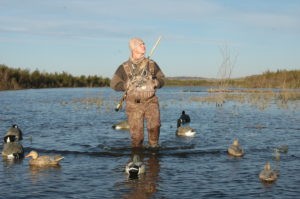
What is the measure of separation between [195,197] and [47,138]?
807 centimetres

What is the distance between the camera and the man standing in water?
10773 millimetres

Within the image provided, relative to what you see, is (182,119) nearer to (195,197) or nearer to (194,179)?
(194,179)

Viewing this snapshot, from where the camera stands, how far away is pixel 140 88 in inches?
424

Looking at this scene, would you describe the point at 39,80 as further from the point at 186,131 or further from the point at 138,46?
the point at 138,46

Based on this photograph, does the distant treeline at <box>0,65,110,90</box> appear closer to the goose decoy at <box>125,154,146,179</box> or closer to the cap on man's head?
the cap on man's head

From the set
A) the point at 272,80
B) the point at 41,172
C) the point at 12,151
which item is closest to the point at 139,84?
the point at 41,172

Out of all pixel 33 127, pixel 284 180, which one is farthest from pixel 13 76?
pixel 284 180

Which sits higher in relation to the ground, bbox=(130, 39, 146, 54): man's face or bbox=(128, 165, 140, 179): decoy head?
bbox=(130, 39, 146, 54): man's face

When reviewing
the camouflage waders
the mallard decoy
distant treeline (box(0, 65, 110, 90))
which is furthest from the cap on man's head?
distant treeline (box(0, 65, 110, 90))

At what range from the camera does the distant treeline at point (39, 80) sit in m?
51.9

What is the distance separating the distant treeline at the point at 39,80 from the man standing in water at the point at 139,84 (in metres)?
41.6

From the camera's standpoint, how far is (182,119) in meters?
18.3

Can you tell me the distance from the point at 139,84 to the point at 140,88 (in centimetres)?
9

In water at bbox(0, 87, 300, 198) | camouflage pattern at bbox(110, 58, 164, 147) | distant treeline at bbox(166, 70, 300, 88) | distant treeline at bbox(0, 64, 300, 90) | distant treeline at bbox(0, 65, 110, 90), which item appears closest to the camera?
water at bbox(0, 87, 300, 198)
